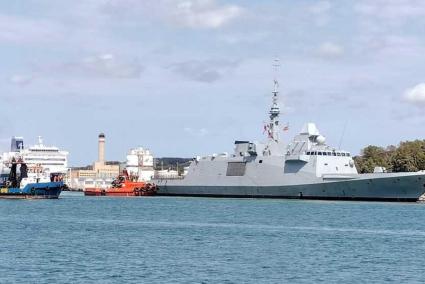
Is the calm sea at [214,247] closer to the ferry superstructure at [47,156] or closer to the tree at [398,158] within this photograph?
the tree at [398,158]

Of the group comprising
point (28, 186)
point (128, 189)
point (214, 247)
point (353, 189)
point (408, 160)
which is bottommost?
point (214, 247)

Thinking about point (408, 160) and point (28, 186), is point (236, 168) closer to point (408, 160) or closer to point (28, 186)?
point (28, 186)

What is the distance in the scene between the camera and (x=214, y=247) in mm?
41375

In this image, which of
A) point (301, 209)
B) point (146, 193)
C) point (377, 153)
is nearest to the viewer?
point (301, 209)

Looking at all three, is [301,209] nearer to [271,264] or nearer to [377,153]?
[271,264]

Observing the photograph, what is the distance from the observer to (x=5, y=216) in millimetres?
65000

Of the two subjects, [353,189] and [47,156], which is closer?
[353,189]

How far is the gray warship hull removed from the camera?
83688 millimetres

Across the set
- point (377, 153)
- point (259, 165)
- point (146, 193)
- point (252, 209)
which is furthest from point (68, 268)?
point (377, 153)

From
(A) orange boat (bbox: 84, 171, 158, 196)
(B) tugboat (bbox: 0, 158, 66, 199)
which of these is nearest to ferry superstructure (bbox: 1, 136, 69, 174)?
(A) orange boat (bbox: 84, 171, 158, 196)

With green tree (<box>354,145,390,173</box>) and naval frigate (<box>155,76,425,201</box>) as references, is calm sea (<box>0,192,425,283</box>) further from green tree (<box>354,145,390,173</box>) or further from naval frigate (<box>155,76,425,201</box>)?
green tree (<box>354,145,390,173</box>)

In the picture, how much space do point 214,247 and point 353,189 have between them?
47.6 m

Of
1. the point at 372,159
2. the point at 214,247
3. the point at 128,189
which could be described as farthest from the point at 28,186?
the point at 214,247

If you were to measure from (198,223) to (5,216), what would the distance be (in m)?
16.7
